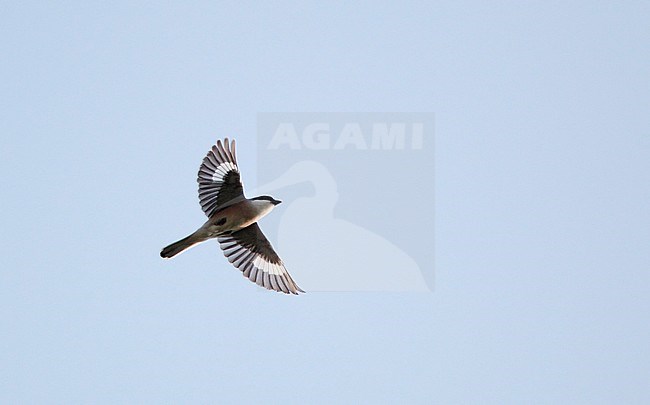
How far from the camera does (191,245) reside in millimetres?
13352

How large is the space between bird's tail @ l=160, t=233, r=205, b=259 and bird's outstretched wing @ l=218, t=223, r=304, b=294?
116 centimetres

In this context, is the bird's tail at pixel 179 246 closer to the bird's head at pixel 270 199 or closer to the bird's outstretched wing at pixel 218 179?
the bird's outstretched wing at pixel 218 179

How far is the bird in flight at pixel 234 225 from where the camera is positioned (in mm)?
13414

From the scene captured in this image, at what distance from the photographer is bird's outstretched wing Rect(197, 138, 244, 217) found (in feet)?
45.3

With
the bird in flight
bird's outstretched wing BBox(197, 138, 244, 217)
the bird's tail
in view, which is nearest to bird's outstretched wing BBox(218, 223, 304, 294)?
the bird in flight

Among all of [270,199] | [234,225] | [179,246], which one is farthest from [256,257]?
[179,246]

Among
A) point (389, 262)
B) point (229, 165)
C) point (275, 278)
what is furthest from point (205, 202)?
point (389, 262)

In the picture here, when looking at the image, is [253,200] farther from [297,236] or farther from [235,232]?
[297,236]

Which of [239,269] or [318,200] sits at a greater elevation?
[318,200]

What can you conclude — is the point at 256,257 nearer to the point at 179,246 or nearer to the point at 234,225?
the point at 234,225

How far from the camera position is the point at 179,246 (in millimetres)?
13258

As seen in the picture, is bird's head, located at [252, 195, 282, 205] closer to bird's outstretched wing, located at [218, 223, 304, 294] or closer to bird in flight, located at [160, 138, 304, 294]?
bird in flight, located at [160, 138, 304, 294]

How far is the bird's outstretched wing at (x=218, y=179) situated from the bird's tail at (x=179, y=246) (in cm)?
57

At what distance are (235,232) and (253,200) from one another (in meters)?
1.06
